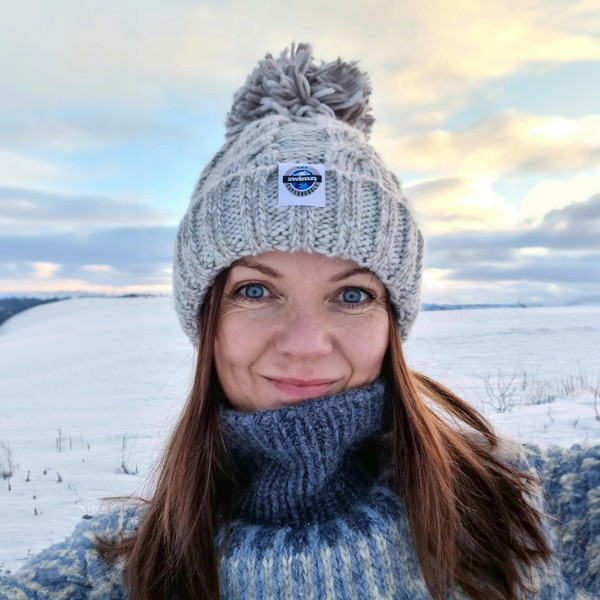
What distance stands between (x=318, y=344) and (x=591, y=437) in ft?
12.2

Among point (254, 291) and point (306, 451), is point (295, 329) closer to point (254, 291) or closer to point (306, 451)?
point (254, 291)

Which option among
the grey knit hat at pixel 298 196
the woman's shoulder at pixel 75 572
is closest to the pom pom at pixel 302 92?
the grey knit hat at pixel 298 196

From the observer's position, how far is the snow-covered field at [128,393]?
11.8ft

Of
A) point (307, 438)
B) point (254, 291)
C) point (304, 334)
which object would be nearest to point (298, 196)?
point (254, 291)

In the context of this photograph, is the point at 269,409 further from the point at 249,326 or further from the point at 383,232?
the point at 383,232

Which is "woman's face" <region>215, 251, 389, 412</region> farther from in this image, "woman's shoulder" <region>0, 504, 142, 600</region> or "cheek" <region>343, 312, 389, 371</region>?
"woman's shoulder" <region>0, 504, 142, 600</region>

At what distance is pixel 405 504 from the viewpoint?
163cm

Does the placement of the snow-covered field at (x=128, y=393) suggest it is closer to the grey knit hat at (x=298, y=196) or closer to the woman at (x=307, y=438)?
the woman at (x=307, y=438)

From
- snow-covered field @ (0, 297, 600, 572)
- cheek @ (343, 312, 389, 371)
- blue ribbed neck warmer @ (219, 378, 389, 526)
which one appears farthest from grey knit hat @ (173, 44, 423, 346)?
snow-covered field @ (0, 297, 600, 572)

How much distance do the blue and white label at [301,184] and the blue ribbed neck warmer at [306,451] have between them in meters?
0.60

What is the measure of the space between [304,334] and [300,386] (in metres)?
0.17

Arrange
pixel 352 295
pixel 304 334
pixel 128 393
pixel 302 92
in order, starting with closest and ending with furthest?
1. pixel 304 334
2. pixel 352 295
3. pixel 302 92
4. pixel 128 393

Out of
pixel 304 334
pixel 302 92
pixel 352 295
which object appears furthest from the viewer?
pixel 302 92

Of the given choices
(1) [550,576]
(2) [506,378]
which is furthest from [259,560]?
(2) [506,378]
